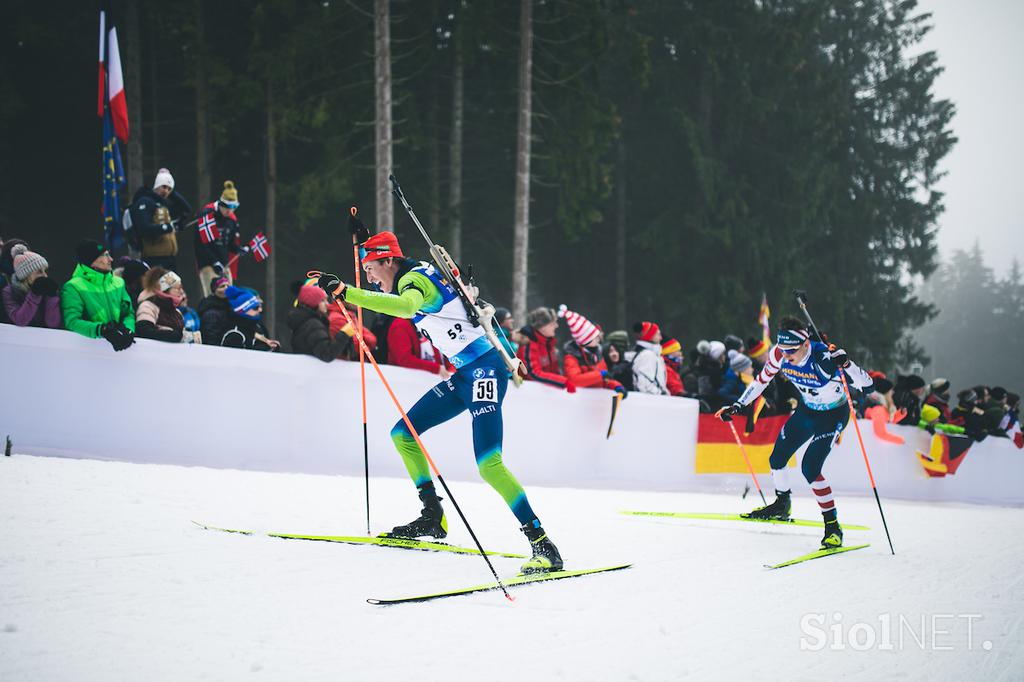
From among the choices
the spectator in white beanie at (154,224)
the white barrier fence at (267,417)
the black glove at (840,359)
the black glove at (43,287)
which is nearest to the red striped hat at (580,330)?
the white barrier fence at (267,417)

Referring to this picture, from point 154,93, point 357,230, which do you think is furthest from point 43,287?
point 154,93

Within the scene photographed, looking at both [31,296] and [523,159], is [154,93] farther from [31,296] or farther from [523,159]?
[31,296]

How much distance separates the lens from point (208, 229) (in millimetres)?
11398

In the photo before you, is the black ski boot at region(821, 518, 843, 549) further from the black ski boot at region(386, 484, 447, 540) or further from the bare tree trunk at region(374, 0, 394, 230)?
the bare tree trunk at region(374, 0, 394, 230)

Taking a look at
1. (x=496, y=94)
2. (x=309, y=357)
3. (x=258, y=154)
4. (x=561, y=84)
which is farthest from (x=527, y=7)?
(x=309, y=357)

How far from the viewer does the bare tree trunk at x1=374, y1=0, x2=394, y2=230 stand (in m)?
15.1

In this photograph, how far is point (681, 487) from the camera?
12.8 m

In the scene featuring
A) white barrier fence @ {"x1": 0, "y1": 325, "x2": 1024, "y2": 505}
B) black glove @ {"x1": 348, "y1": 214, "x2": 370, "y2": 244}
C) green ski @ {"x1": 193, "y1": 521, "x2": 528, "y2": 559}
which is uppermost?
black glove @ {"x1": 348, "y1": 214, "x2": 370, "y2": 244}

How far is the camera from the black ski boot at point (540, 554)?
5.85m

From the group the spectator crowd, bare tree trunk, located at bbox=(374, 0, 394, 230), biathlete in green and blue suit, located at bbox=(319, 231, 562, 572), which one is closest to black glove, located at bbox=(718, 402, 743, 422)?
the spectator crowd

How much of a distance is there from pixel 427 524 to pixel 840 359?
13.8ft

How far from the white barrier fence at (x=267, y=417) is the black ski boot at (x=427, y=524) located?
2833 millimetres

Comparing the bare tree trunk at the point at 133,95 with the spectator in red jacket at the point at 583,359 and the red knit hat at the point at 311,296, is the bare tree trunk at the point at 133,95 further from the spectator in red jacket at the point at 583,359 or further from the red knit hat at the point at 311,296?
the spectator in red jacket at the point at 583,359

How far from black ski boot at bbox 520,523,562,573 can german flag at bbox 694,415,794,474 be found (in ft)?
24.4
